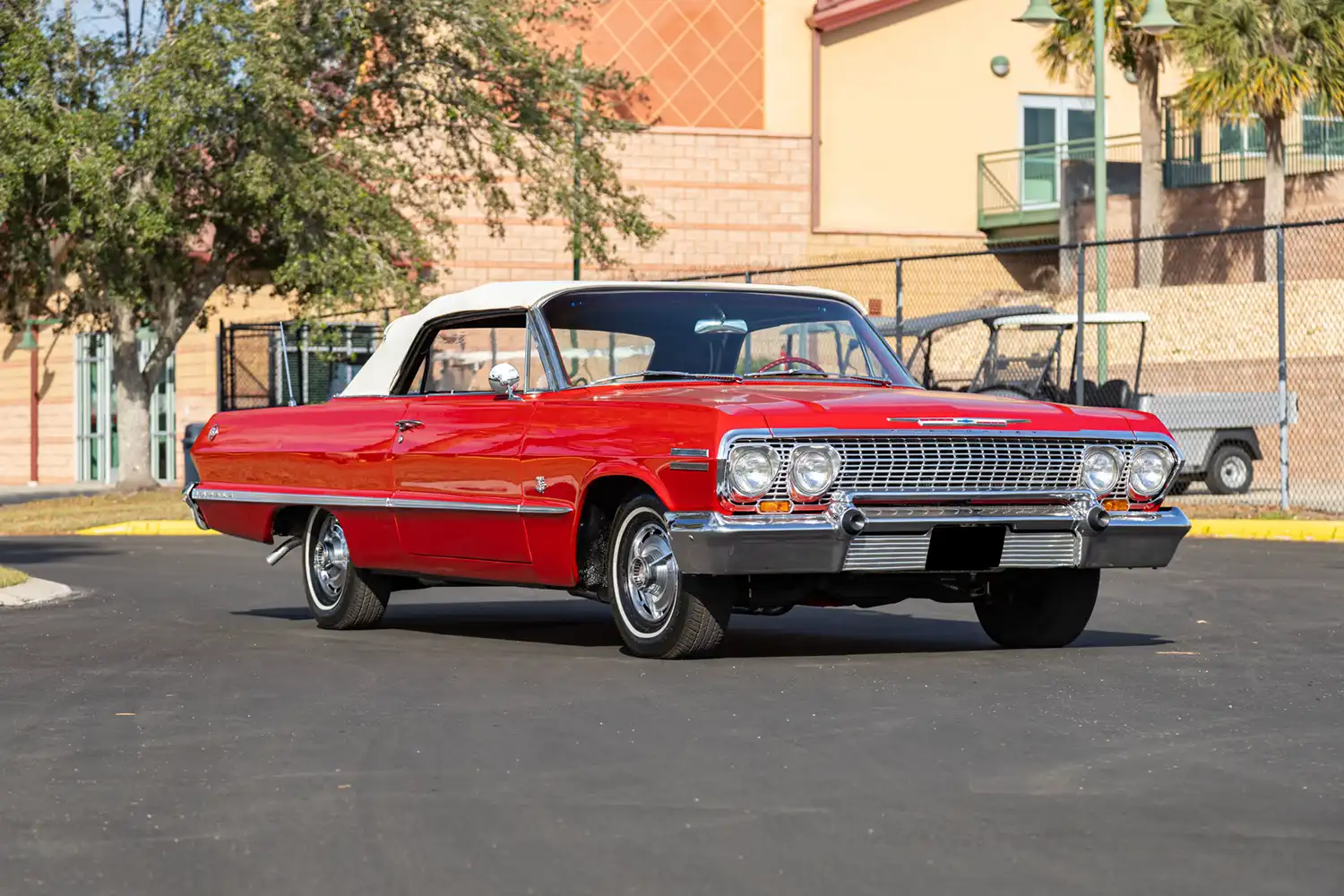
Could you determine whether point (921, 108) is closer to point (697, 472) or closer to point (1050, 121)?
point (1050, 121)

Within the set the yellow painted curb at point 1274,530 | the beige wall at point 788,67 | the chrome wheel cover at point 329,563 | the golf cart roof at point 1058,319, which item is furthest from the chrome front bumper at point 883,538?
the beige wall at point 788,67

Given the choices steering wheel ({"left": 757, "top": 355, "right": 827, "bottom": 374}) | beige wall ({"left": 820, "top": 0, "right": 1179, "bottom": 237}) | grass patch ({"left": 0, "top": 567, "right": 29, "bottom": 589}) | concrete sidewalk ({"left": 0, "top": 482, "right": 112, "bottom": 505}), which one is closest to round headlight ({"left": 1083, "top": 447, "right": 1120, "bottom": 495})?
steering wheel ({"left": 757, "top": 355, "right": 827, "bottom": 374})

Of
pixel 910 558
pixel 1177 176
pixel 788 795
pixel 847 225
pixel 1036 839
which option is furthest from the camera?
pixel 847 225

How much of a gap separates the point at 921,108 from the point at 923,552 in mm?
39856

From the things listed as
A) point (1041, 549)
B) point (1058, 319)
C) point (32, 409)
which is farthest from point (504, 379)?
point (32, 409)

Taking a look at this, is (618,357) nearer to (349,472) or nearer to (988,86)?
(349,472)

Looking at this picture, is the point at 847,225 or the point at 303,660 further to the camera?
the point at 847,225

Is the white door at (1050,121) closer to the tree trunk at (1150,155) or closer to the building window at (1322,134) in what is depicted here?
the tree trunk at (1150,155)

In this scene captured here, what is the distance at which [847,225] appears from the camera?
157 ft

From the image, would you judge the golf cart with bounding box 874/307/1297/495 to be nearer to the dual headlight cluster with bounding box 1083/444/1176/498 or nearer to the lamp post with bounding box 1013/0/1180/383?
the lamp post with bounding box 1013/0/1180/383

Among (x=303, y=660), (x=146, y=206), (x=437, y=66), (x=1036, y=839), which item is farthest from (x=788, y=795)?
(x=437, y=66)

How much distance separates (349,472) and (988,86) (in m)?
38.9

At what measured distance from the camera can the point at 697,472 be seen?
31.2ft

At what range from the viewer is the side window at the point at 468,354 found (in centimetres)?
1130
